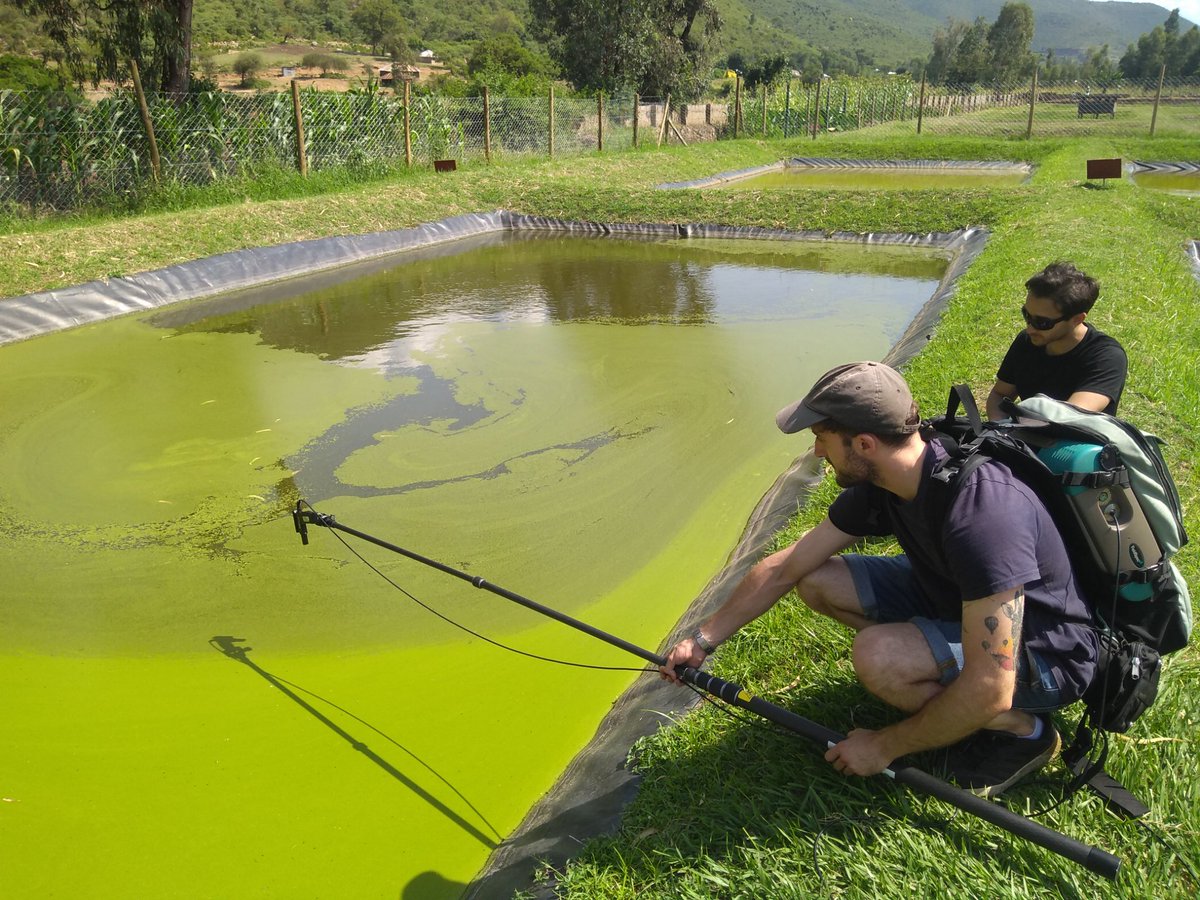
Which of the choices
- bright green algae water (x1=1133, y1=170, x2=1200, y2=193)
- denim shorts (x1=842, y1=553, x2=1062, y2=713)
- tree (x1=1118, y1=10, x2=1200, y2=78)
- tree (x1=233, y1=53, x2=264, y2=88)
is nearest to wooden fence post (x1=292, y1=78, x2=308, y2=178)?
denim shorts (x1=842, y1=553, x2=1062, y2=713)

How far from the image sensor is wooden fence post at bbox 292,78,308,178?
11.4 m

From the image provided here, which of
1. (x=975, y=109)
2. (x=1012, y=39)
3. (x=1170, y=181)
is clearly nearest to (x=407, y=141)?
(x=1170, y=181)

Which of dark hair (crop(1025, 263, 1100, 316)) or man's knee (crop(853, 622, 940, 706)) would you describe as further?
A: dark hair (crop(1025, 263, 1100, 316))

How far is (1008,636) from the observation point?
150 centimetres

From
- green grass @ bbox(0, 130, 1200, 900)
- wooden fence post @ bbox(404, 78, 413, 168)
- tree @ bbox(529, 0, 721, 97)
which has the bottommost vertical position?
green grass @ bbox(0, 130, 1200, 900)

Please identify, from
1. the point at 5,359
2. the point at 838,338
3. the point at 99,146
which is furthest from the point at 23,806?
the point at 99,146

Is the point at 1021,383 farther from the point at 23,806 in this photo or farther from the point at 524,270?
the point at 524,270

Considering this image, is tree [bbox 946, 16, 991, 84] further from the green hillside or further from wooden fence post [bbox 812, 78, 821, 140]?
wooden fence post [bbox 812, 78, 821, 140]

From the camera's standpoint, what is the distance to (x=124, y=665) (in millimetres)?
2893

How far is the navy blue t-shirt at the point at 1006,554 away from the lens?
1.50 m

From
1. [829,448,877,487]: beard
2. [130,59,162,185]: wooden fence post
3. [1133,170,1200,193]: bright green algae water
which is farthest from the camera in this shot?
[1133,170,1200,193]: bright green algae water

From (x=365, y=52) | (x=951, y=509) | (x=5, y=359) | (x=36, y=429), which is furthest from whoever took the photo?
(x=365, y=52)

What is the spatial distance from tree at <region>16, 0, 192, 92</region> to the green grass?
2549 millimetres

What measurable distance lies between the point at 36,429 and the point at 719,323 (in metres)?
4.74
